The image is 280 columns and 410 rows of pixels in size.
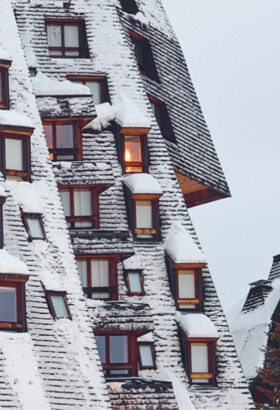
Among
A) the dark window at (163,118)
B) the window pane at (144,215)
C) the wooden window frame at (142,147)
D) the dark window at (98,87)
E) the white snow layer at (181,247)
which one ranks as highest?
the dark window at (98,87)

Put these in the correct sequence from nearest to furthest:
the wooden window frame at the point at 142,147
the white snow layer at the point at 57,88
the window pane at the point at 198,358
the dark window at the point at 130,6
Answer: the window pane at the point at 198,358 < the white snow layer at the point at 57,88 < the wooden window frame at the point at 142,147 < the dark window at the point at 130,6

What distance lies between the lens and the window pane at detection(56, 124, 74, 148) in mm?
72938

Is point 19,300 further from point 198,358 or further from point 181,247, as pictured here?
point 181,247

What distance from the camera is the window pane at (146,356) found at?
7019 cm

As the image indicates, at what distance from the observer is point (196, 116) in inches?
3337

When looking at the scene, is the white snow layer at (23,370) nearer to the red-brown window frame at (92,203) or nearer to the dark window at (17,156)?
the dark window at (17,156)

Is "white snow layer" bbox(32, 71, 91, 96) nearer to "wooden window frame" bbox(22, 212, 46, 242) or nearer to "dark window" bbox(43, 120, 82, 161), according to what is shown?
"dark window" bbox(43, 120, 82, 161)

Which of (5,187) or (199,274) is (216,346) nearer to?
(199,274)

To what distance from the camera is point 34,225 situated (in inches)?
2517

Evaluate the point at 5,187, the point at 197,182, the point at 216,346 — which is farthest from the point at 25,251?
the point at 197,182

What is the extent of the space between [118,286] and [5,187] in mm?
9413

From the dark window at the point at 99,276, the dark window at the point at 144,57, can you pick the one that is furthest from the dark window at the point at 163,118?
the dark window at the point at 99,276

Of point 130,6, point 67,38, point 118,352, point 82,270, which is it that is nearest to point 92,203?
point 82,270

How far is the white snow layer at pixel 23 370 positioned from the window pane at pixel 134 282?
44.0 ft
